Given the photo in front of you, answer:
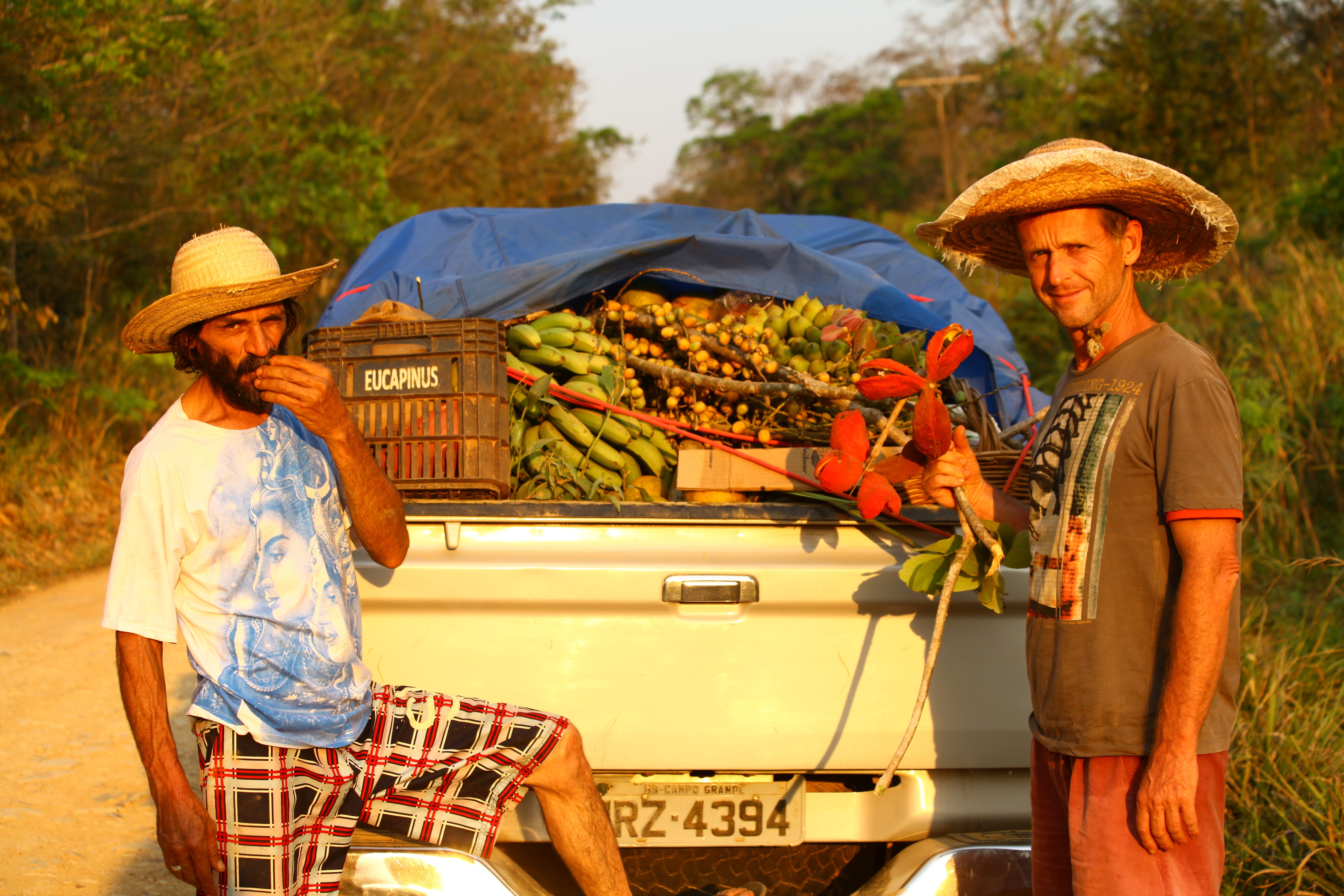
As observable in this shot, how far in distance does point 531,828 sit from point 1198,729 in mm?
1484

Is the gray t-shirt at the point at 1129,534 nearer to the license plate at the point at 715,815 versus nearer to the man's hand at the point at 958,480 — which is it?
the man's hand at the point at 958,480

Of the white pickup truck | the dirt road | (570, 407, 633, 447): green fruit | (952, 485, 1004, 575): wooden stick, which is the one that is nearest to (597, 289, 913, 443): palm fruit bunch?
(570, 407, 633, 447): green fruit

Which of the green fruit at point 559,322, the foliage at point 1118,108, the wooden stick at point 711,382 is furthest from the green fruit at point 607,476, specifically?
the foliage at point 1118,108

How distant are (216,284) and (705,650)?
1.36 metres

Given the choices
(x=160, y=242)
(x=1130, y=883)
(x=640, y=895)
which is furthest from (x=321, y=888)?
(x=160, y=242)

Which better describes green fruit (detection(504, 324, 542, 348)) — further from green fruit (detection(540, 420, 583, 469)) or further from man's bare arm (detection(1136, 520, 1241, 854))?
man's bare arm (detection(1136, 520, 1241, 854))

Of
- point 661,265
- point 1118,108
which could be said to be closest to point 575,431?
point 661,265

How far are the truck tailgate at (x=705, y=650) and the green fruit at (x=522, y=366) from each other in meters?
0.78

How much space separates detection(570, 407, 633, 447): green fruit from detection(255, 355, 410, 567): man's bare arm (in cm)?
84

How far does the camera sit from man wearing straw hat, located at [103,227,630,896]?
6.95ft

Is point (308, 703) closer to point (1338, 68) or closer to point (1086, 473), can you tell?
point (1086, 473)

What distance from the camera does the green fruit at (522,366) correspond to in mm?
3207

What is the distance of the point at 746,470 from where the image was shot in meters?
2.78

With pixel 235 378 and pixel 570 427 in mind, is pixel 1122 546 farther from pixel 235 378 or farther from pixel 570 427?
pixel 235 378
